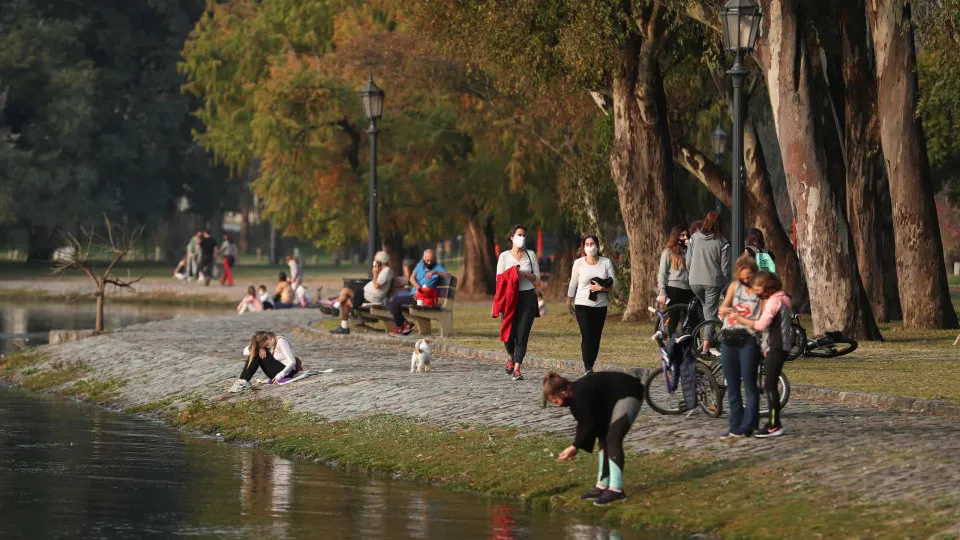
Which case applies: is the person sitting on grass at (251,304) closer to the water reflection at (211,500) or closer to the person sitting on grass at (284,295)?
the person sitting on grass at (284,295)

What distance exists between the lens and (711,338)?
2089cm

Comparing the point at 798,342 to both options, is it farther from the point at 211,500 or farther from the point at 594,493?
the point at 211,500

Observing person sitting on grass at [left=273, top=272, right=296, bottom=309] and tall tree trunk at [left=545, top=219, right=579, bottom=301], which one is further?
tall tree trunk at [left=545, top=219, right=579, bottom=301]

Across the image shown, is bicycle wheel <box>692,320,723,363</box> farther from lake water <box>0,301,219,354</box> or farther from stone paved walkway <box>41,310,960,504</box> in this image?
lake water <box>0,301,219,354</box>

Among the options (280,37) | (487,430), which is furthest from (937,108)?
(280,37)

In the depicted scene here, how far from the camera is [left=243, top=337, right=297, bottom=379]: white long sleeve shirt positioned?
846 inches

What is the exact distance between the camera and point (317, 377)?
71.1 feet

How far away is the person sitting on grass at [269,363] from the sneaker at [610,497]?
867 cm

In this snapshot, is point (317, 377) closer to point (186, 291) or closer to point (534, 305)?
point (534, 305)

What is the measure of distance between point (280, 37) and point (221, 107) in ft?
15.0

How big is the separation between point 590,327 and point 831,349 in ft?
14.8

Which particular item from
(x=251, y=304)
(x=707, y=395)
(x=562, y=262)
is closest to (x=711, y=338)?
(x=707, y=395)

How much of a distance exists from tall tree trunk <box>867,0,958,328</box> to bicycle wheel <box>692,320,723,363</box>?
821cm

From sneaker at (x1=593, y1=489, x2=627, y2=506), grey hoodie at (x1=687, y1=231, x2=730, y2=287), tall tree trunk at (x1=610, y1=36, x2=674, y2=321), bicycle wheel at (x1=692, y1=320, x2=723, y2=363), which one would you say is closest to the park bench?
tall tree trunk at (x1=610, y1=36, x2=674, y2=321)
